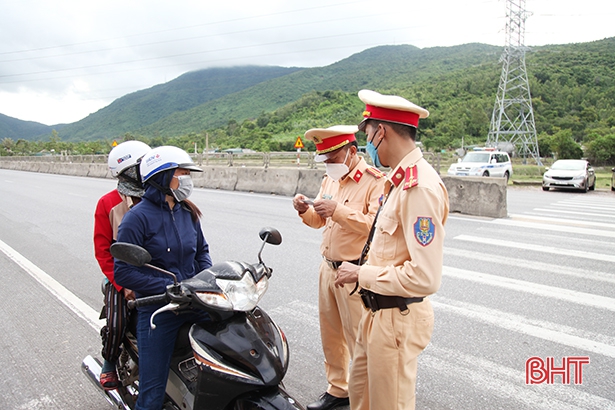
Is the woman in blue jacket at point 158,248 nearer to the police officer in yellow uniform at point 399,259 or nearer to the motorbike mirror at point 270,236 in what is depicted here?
the motorbike mirror at point 270,236

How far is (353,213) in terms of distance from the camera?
9.39ft

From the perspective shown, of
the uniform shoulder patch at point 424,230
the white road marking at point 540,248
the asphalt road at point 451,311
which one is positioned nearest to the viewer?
the uniform shoulder patch at point 424,230

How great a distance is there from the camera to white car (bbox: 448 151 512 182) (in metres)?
22.1

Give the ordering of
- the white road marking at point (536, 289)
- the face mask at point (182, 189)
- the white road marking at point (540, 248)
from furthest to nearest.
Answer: the white road marking at point (540, 248) → the white road marking at point (536, 289) → the face mask at point (182, 189)

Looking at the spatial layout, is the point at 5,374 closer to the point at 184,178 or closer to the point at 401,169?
the point at 184,178

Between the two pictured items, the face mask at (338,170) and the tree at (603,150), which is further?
the tree at (603,150)

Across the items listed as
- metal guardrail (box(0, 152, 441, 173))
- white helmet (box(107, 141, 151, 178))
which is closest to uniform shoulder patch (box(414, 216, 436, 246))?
white helmet (box(107, 141, 151, 178))

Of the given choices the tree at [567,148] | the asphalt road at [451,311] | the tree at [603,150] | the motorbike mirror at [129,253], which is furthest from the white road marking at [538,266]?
the tree at [567,148]

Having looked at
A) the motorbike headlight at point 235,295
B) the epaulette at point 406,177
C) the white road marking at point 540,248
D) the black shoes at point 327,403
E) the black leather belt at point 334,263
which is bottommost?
the white road marking at point 540,248

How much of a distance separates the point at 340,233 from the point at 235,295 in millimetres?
1089

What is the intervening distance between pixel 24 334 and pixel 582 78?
83892mm

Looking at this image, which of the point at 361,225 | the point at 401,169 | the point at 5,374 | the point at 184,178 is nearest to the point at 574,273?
the point at 361,225

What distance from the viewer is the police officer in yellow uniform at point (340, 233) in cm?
290

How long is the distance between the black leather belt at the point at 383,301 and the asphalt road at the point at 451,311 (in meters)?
1.32
